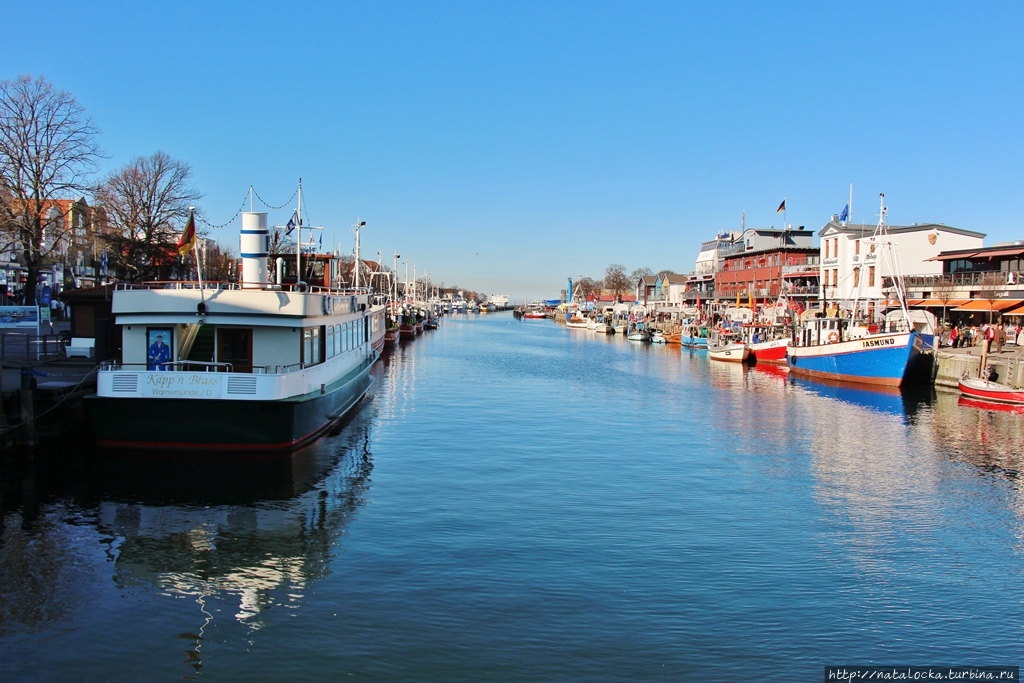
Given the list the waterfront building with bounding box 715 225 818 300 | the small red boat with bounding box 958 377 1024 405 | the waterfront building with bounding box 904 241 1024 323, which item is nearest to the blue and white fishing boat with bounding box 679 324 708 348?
the waterfront building with bounding box 715 225 818 300

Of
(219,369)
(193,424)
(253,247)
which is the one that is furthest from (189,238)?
(193,424)

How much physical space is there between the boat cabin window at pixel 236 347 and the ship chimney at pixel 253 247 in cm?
226

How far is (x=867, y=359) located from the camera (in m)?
48.2

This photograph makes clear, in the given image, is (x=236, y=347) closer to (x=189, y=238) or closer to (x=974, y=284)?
(x=189, y=238)

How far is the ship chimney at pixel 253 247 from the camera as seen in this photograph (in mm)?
26359

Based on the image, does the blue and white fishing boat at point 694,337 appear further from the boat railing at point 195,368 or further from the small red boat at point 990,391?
the boat railing at point 195,368

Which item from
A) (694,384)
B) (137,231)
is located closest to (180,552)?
(694,384)

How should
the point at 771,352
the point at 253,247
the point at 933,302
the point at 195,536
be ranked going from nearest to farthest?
the point at 195,536 → the point at 253,247 → the point at 933,302 → the point at 771,352

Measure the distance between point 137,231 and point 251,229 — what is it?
36718 millimetres

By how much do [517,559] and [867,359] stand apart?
3886cm

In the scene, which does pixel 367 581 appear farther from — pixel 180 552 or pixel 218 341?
pixel 218 341

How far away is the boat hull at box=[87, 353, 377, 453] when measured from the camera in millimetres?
21906

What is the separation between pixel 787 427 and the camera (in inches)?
1299

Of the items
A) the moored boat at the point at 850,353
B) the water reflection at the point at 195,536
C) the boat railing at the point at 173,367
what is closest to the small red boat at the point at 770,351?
the moored boat at the point at 850,353
